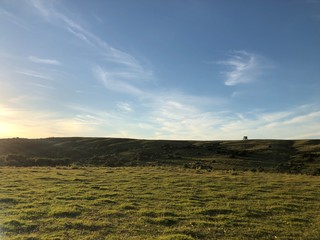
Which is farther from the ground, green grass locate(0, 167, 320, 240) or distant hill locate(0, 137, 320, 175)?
distant hill locate(0, 137, 320, 175)

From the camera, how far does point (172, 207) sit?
63.5 feet

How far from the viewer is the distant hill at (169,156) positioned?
54375mm

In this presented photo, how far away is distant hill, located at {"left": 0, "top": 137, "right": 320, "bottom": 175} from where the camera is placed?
5438 cm

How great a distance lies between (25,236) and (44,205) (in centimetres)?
607

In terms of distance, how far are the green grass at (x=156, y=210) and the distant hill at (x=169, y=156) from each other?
887 inches

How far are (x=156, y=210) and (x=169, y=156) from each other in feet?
158

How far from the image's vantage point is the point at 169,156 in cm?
6625

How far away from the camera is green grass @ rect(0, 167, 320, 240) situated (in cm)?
1439

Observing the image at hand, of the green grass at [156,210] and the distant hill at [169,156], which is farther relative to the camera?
the distant hill at [169,156]

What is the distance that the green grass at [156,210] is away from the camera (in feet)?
47.2

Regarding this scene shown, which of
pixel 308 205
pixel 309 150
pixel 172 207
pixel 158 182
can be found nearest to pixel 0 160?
pixel 158 182

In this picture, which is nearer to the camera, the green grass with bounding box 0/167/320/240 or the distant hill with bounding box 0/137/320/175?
the green grass with bounding box 0/167/320/240

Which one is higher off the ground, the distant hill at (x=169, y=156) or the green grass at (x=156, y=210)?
the distant hill at (x=169, y=156)

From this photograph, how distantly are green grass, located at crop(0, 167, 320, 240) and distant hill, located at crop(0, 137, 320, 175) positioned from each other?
73.9 feet
